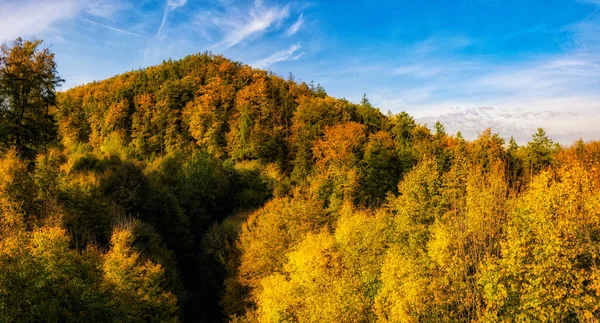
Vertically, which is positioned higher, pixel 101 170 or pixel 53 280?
pixel 101 170

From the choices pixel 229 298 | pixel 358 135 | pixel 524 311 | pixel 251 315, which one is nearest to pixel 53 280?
Answer: pixel 251 315

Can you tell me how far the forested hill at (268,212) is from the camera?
20938 millimetres

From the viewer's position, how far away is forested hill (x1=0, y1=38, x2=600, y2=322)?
20938 millimetres

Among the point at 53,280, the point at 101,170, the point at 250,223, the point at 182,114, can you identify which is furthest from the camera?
the point at 182,114

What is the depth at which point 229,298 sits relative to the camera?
41875mm

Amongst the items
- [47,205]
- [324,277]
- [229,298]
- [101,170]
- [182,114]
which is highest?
[182,114]

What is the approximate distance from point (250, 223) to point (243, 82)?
129 ft

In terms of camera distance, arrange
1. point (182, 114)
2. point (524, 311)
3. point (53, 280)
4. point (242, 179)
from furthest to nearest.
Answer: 1. point (182, 114)
2. point (242, 179)
3. point (53, 280)
4. point (524, 311)

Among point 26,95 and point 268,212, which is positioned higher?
point 26,95

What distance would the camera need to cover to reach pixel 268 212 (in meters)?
48.6

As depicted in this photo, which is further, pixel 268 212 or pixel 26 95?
pixel 268 212

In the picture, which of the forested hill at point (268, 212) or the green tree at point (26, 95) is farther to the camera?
the green tree at point (26, 95)

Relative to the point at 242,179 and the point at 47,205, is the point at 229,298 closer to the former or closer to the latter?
the point at 47,205

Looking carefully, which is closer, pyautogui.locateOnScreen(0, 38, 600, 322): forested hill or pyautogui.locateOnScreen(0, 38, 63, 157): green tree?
pyautogui.locateOnScreen(0, 38, 600, 322): forested hill
